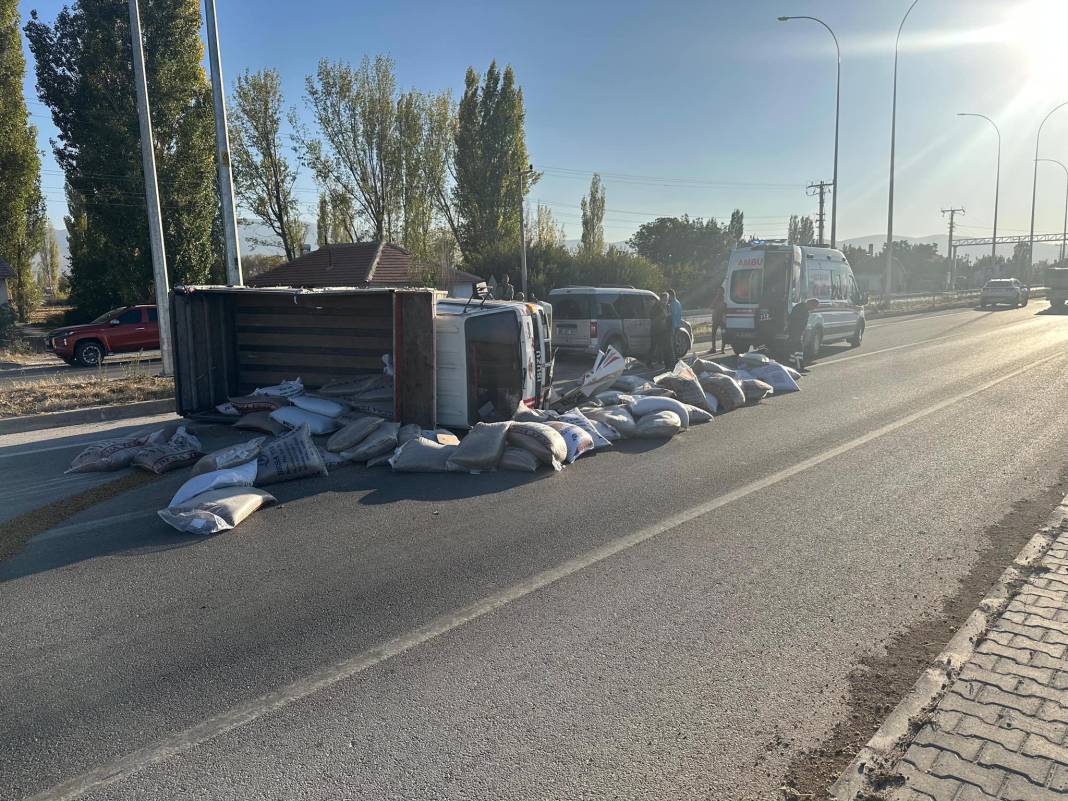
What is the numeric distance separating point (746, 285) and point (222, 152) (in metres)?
11.3

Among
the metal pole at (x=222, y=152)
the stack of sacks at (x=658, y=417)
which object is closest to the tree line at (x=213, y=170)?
the metal pole at (x=222, y=152)

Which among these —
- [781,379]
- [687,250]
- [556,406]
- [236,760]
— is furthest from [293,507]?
[687,250]

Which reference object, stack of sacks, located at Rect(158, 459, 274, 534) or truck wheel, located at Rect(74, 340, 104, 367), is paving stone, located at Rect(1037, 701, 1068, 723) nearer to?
stack of sacks, located at Rect(158, 459, 274, 534)

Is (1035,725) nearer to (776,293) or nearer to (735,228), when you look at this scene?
(776,293)

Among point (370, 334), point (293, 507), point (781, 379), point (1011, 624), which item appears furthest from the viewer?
point (781, 379)

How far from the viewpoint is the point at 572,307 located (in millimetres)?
16469

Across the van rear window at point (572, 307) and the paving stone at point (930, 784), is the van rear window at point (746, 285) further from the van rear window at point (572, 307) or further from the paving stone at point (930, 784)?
the paving stone at point (930, 784)

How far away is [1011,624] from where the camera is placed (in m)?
Answer: 4.02

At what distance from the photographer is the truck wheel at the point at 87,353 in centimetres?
2138

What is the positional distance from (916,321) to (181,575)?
31.4 metres

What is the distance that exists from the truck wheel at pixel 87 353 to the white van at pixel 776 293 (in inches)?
687

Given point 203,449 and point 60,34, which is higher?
point 60,34

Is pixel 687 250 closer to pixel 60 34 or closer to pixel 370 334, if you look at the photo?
pixel 60 34

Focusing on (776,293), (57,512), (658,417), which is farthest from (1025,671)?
(776,293)
